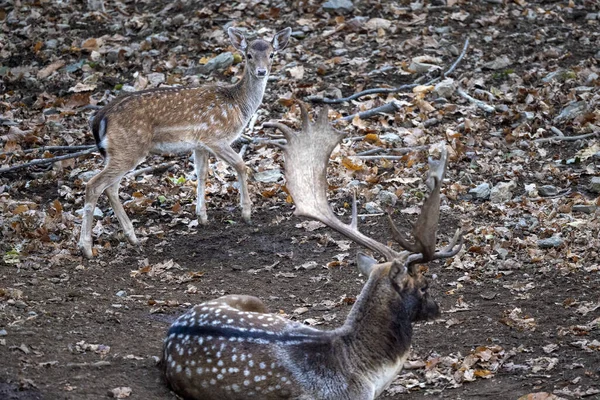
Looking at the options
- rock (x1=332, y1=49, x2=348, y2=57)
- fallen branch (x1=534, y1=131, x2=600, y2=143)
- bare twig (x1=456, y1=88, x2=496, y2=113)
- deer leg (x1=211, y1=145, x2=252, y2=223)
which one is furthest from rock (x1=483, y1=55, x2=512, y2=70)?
deer leg (x1=211, y1=145, x2=252, y2=223)

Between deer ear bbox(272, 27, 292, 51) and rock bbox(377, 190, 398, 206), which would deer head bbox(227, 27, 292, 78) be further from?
rock bbox(377, 190, 398, 206)

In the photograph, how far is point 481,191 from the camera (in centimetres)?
920

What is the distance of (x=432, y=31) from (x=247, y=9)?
2986 millimetres

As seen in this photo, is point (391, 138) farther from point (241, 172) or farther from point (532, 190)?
Result: point (241, 172)

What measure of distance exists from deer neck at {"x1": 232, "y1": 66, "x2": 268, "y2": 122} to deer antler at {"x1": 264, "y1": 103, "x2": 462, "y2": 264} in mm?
3460

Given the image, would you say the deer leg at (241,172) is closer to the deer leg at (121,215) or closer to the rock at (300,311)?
the deer leg at (121,215)

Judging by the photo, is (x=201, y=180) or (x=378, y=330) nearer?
(x=378, y=330)

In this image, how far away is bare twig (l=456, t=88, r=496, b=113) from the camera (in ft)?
36.3

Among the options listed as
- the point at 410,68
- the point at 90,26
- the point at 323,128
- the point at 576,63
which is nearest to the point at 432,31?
the point at 410,68

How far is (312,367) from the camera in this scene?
17.8 ft

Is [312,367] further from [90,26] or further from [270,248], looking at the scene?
[90,26]

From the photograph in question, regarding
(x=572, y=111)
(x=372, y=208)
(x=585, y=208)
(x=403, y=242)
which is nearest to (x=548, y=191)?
(x=585, y=208)

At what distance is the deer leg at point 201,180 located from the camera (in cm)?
930

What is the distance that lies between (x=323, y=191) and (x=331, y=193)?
123 inches
